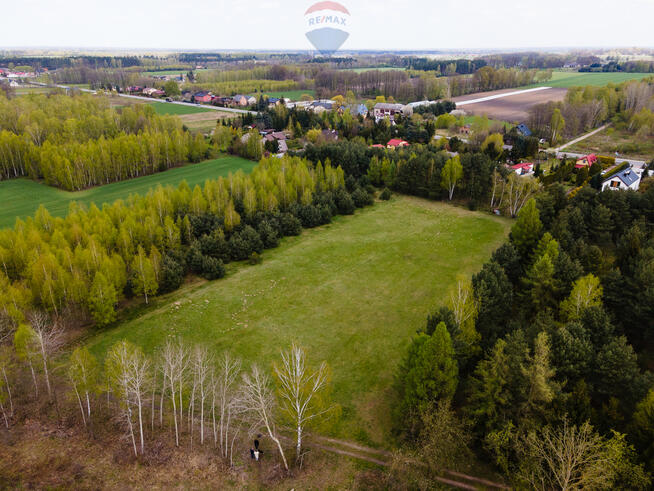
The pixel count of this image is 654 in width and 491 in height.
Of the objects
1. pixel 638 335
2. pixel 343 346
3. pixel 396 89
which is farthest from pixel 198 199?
pixel 396 89

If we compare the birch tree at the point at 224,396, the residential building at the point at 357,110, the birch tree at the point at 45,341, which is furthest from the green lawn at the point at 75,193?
the residential building at the point at 357,110

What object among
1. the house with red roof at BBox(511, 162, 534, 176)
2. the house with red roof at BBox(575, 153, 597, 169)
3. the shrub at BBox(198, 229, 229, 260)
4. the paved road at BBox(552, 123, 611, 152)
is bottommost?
the shrub at BBox(198, 229, 229, 260)

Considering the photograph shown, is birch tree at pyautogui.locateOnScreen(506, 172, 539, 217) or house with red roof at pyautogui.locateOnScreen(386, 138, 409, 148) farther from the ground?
house with red roof at pyautogui.locateOnScreen(386, 138, 409, 148)

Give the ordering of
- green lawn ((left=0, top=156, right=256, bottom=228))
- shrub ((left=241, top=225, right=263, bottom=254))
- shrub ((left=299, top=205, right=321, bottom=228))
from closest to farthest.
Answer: shrub ((left=241, top=225, right=263, bottom=254))
shrub ((left=299, top=205, right=321, bottom=228))
green lawn ((left=0, top=156, right=256, bottom=228))

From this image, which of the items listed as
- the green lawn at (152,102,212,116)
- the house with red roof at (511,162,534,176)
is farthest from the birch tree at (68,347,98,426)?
the green lawn at (152,102,212,116)

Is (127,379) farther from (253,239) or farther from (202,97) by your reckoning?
(202,97)

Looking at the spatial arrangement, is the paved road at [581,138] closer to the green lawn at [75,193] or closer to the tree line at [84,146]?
the green lawn at [75,193]

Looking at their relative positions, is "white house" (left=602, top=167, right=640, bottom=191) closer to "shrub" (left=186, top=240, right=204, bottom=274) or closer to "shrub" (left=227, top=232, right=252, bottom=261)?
"shrub" (left=227, top=232, right=252, bottom=261)

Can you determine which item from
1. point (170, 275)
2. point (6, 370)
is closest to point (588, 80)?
point (170, 275)
